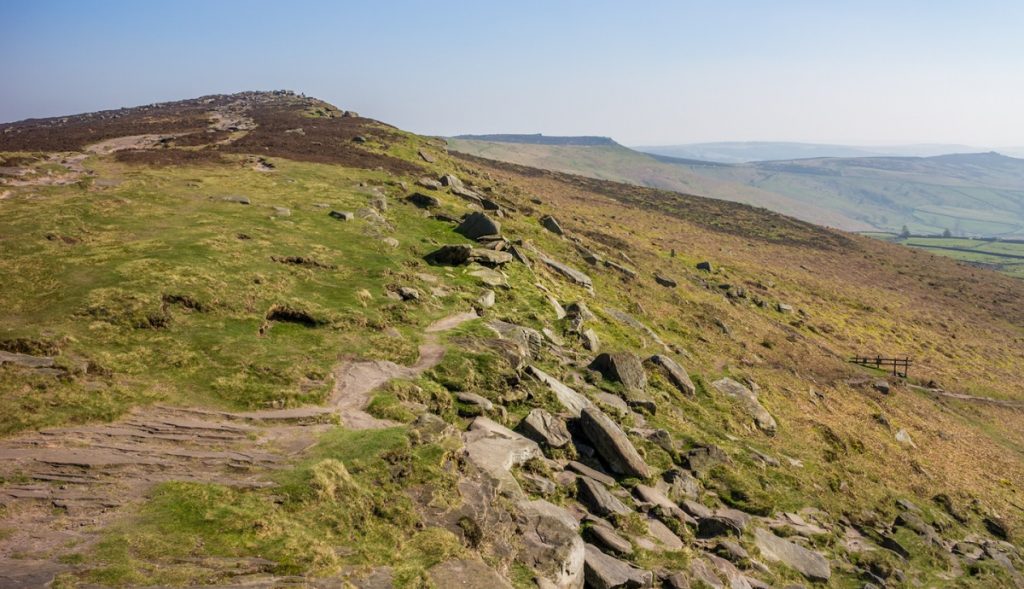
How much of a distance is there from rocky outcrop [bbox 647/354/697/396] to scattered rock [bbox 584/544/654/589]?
15.6m

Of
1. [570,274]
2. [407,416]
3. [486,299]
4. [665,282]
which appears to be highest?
[486,299]

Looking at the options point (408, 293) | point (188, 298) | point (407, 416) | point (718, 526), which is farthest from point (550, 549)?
point (188, 298)

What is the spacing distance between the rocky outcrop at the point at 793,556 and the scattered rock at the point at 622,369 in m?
8.12

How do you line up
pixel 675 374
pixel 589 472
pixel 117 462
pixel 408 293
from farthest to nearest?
pixel 675 374
pixel 408 293
pixel 589 472
pixel 117 462

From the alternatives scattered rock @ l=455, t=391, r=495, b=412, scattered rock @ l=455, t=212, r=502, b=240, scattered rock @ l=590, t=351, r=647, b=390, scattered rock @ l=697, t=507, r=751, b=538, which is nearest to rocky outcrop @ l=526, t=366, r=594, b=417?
scattered rock @ l=455, t=391, r=495, b=412

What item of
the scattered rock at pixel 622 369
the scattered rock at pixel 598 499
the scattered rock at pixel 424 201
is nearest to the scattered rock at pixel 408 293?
the scattered rock at pixel 622 369

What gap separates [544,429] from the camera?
58.5 feet

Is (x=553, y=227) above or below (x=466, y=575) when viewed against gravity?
above

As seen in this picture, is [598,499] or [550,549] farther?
[598,499]

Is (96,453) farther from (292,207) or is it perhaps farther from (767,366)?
(767,366)

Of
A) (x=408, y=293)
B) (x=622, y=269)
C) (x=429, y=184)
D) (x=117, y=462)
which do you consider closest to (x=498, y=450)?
(x=117, y=462)

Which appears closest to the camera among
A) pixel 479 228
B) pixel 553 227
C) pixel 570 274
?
pixel 479 228

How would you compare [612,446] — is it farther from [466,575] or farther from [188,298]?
[188,298]

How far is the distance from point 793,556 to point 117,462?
20115 millimetres
